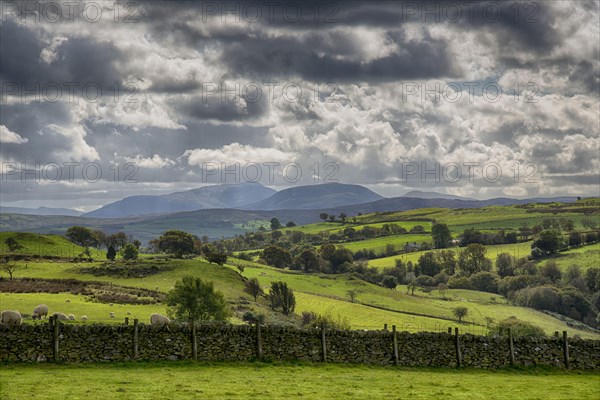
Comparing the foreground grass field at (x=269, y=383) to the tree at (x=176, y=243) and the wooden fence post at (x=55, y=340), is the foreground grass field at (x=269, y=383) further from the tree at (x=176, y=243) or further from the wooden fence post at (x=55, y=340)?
the tree at (x=176, y=243)

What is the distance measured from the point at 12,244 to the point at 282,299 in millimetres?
87466

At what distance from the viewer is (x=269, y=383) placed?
24.0 metres

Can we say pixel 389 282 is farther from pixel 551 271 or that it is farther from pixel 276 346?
pixel 276 346

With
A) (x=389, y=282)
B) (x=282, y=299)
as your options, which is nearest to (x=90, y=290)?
(x=282, y=299)

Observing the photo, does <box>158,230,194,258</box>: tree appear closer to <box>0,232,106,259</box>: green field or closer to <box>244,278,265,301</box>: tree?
<box>0,232,106,259</box>: green field

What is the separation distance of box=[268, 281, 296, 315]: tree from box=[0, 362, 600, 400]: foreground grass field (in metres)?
84.8

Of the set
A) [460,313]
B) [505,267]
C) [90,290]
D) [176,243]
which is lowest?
[460,313]

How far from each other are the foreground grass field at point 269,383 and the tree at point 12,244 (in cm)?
14718

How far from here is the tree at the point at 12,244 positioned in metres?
159

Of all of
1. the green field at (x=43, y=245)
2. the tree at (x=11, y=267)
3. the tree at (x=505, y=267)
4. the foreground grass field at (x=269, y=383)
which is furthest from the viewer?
the tree at (x=505, y=267)

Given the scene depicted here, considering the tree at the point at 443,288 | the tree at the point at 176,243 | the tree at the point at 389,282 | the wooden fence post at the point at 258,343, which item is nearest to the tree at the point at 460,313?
the tree at the point at 443,288

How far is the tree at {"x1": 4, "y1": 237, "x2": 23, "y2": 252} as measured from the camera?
15875 cm

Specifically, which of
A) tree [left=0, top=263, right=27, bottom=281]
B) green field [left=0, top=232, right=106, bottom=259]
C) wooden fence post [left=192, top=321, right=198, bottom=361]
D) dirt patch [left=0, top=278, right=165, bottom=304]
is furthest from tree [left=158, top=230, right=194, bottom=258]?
wooden fence post [left=192, top=321, right=198, bottom=361]

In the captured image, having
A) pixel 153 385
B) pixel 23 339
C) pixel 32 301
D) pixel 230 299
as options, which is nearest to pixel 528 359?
pixel 153 385
